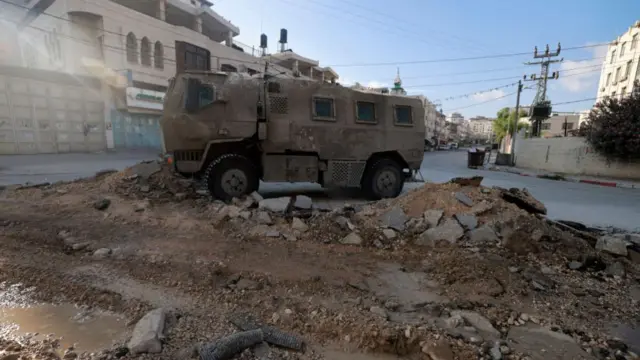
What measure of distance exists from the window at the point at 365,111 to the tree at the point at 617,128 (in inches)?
630

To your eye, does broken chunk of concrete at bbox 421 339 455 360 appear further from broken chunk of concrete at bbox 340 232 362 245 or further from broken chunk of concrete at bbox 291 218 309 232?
broken chunk of concrete at bbox 291 218 309 232

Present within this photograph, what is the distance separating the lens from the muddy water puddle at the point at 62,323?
96.3 inches

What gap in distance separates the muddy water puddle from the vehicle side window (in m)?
4.47

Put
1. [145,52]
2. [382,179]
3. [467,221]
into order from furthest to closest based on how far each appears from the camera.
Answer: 1. [145,52]
2. [382,179]
3. [467,221]

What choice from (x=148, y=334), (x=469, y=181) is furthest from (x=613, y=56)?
(x=148, y=334)

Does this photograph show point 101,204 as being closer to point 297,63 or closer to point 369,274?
point 369,274

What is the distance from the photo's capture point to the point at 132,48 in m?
17.7

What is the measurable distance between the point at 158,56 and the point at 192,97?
15.7 metres

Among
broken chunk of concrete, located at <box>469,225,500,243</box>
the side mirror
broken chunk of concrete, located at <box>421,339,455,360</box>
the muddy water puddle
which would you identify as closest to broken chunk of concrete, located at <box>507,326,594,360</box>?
broken chunk of concrete, located at <box>421,339,455,360</box>

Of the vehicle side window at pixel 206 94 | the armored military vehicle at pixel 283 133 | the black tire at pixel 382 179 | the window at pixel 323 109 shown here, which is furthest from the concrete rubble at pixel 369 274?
the window at pixel 323 109

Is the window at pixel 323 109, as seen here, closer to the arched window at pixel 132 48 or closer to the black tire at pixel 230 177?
the black tire at pixel 230 177

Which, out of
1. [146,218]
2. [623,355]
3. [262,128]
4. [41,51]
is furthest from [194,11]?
[623,355]

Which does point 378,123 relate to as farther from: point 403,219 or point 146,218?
point 146,218

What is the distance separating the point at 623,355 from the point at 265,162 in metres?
6.01
